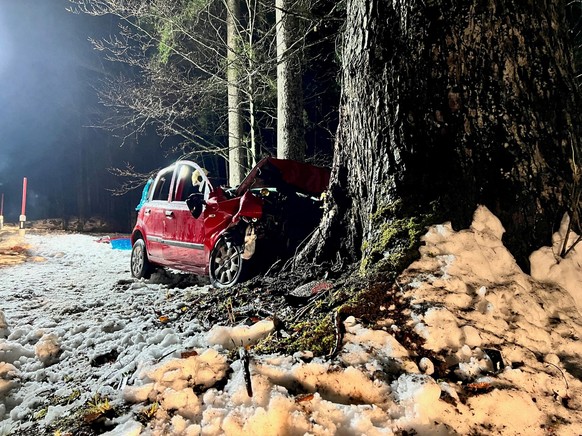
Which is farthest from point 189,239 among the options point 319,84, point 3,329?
point 319,84

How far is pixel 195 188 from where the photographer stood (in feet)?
19.8

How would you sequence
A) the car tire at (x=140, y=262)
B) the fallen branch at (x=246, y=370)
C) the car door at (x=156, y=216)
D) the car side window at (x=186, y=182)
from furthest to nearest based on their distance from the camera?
the car tire at (x=140, y=262), the car door at (x=156, y=216), the car side window at (x=186, y=182), the fallen branch at (x=246, y=370)

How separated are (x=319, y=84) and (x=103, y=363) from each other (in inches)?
536

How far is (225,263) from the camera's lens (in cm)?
514

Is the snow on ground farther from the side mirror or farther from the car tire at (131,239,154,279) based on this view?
the car tire at (131,239,154,279)

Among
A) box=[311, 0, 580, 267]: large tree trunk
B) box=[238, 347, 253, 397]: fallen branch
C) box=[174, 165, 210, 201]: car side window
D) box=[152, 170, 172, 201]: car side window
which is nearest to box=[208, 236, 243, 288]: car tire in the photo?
box=[174, 165, 210, 201]: car side window

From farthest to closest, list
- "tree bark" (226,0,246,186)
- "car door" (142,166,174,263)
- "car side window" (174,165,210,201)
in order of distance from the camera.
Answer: "tree bark" (226,0,246,186) < "car door" (142,166,174,263) < "car side window" (174,165,210,201)

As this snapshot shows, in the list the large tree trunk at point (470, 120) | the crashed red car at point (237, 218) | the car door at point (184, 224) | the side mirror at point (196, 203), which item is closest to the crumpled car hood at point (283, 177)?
the crashed red car at point (237, 218)

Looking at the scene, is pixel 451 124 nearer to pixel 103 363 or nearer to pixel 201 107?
pixel 103 363

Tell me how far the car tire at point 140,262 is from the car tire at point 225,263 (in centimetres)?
199

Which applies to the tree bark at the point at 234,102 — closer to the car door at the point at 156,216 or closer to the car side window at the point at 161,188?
the car side window at the point at 161,188

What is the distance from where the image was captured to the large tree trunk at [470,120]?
2.63 m

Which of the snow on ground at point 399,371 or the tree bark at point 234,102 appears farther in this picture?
the tree bark at point 234,102

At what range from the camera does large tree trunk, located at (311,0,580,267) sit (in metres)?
2.63
